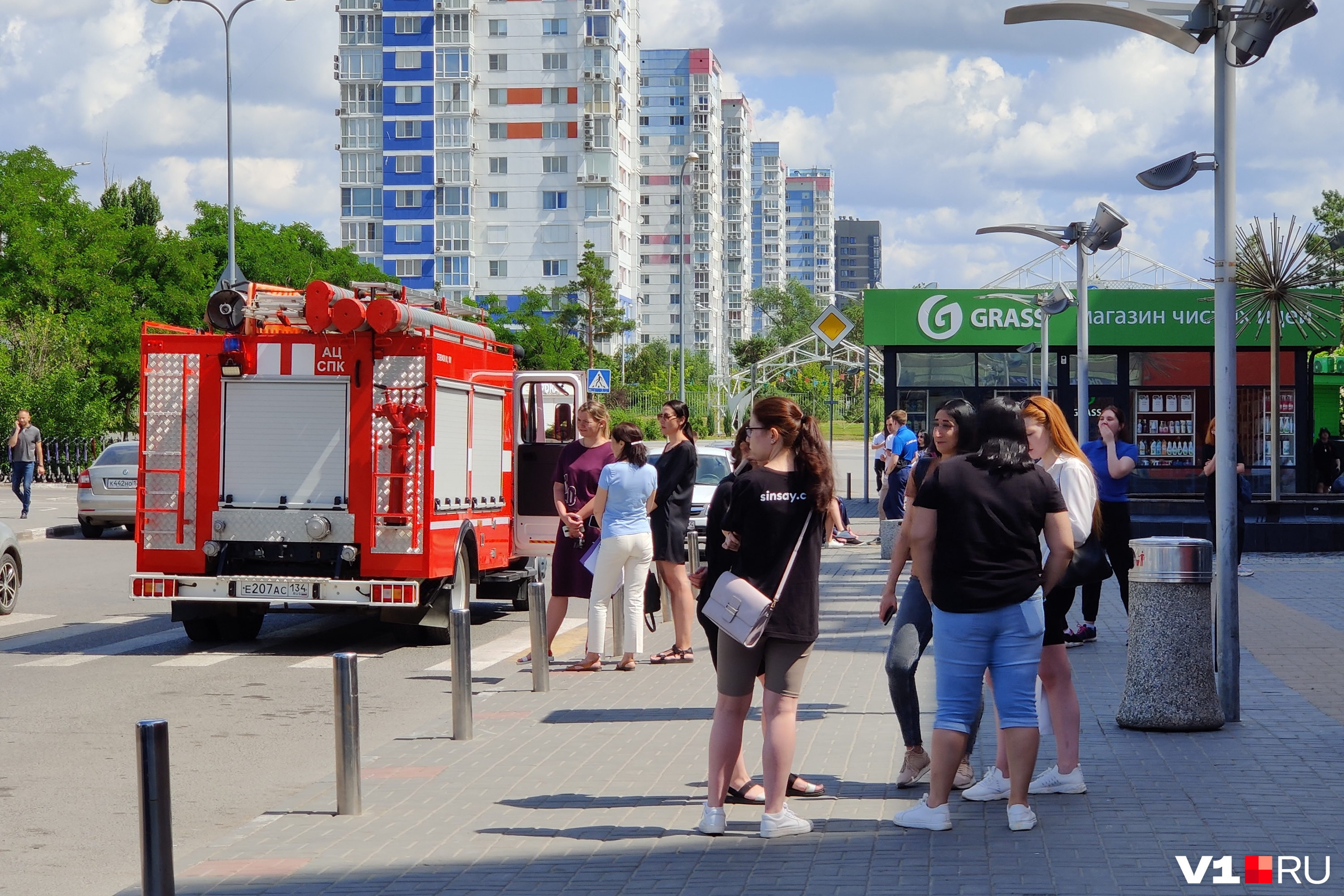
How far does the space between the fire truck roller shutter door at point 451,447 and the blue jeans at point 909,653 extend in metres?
6.06

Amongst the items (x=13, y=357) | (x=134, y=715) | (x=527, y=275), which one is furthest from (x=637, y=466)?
(x=527, y=275)

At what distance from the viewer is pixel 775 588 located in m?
6.04

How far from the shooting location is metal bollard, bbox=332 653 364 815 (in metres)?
6.63

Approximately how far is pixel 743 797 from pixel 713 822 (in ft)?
2.04

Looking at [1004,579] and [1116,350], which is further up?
[1116,350]

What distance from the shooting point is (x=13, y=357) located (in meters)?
45.8

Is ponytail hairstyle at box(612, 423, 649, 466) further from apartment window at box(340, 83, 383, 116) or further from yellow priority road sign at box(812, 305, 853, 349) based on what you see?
apartment window at box(340, 83, 383, 116)

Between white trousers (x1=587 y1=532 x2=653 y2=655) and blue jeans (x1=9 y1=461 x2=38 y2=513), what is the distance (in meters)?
20.8

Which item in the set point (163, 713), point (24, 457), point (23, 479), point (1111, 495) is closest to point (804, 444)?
point (163, 713)

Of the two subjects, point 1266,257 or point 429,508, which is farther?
point 1266,257

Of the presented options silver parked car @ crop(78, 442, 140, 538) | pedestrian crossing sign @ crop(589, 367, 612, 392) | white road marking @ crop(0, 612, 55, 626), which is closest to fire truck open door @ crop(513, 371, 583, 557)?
white road marking @ crop(0, 612, 55, 626)

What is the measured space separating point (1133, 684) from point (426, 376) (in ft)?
20.2

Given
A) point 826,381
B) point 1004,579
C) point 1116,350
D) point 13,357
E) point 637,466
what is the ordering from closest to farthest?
point 1004,579, point 637,466, point 1116,350, point 13,357, point 826,381

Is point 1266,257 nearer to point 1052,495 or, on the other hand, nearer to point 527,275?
point 1052,495
